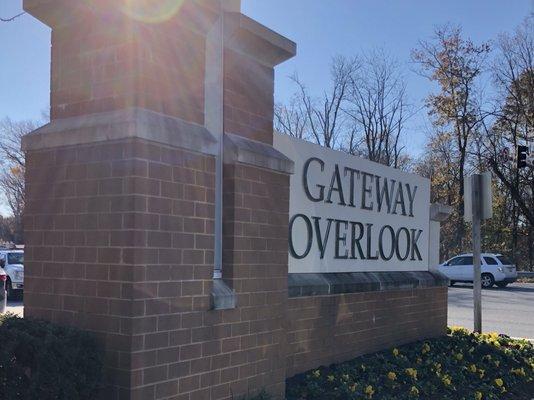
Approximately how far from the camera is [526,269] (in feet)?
139

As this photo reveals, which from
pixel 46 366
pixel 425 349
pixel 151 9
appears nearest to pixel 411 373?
pixel 425 349

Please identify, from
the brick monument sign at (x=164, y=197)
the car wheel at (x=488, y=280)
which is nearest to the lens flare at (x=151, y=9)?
the brick monument sign at (x=164, y=197)

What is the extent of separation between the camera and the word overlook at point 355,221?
6.63 m

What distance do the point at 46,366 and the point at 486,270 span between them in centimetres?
2534

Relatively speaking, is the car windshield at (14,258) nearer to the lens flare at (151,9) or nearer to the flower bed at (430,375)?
the flower bed at (430,375)

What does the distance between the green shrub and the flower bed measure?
238cm

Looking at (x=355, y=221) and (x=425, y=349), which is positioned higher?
(x=355, y=221)

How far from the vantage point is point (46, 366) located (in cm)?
343

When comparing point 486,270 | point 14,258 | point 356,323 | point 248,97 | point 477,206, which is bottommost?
point 486,270

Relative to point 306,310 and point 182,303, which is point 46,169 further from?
point 306,310

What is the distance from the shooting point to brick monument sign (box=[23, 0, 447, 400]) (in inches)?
152

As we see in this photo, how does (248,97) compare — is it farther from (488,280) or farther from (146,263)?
(488,280)

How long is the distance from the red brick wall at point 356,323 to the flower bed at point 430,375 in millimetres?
152

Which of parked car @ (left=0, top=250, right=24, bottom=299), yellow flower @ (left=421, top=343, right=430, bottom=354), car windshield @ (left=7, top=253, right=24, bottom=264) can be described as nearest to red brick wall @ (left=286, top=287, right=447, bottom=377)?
yellow flower @ (left=421, top=343, right=430, bottom=354)
